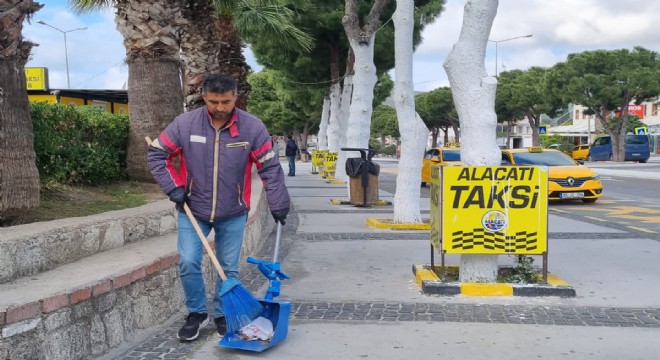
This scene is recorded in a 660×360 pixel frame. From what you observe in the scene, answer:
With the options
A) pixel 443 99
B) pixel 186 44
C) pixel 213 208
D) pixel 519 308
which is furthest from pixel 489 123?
pixel 443 99

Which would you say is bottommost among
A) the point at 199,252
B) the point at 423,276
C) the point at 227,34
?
the point at 423,276

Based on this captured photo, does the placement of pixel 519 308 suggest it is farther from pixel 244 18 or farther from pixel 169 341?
pixel 244 18

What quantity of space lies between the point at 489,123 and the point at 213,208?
9.90ft

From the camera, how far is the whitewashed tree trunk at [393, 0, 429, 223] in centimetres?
985

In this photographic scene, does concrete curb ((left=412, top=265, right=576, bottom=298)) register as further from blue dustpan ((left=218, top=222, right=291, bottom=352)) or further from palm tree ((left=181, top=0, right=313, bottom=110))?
palm tree ((left=181, top=0, right=313, bottom=110))

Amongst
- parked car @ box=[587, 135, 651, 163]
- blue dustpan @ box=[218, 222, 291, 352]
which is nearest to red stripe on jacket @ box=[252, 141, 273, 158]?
blue dustpan @ box=[218, 222, 291, 352]

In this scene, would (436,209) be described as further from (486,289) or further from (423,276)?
(486,289)

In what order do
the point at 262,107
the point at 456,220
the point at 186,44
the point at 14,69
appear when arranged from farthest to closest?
the point at 262,107 < the point at 186,44 < the point at 456,220 < the point at 14,69

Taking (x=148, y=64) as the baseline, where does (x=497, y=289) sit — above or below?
below

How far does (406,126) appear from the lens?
32.8ft

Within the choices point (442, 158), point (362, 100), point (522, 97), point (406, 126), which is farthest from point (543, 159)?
point (522, 97)

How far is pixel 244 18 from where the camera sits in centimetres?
1405

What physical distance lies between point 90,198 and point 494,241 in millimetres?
4358

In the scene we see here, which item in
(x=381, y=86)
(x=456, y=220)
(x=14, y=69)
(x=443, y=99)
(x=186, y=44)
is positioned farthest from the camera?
(x=443, y=99)
